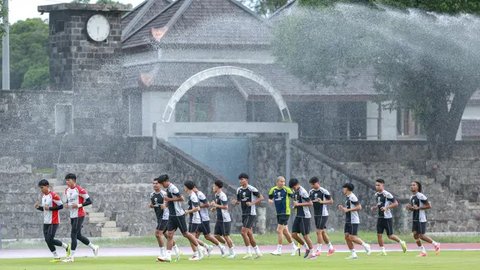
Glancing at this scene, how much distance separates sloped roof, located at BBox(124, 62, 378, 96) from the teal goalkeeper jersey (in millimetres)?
22721

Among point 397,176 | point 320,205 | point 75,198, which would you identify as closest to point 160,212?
point 75,198

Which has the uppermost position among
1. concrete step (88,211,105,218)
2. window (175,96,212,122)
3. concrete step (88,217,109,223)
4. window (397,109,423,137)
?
window (175,96,212,122)

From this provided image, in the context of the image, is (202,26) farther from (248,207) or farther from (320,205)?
(248,207)

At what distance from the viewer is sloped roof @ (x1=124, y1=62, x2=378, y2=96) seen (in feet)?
213

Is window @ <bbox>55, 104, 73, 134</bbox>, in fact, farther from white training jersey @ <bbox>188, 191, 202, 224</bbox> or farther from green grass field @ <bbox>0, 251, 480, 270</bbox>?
green grass field @ <bbox>0, 251, 480, 270</bbox>

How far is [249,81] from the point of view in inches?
2603

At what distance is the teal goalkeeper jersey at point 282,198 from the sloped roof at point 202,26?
2372 cm

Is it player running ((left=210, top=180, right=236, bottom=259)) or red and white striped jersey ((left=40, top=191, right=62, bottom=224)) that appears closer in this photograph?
red and white striped jersey ((left=40, top=191, right=62, bottom=224))

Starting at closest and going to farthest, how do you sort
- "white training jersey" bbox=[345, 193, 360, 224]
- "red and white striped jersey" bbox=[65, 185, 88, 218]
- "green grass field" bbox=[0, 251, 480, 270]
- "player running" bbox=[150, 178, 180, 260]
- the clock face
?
"green grass field" bbox=[0, 251, 480, 270], "player running" bbox=[150, 178, 180, 260], "red and white striped jersey" bbox=[65, 185, 88, 218], "white training jersey" bbox=[345, 193, 360, 224], the clock face

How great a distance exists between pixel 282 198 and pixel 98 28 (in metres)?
20.5

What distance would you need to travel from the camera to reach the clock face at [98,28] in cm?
6047

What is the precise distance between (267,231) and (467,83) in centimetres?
1239

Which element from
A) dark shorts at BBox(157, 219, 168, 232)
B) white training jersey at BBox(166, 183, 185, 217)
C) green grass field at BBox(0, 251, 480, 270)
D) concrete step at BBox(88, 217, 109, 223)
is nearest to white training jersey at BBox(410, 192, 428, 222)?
green grass field at BBox(0, 251, 480, 270)

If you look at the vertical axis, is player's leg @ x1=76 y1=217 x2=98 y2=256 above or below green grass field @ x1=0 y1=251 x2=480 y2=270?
above
